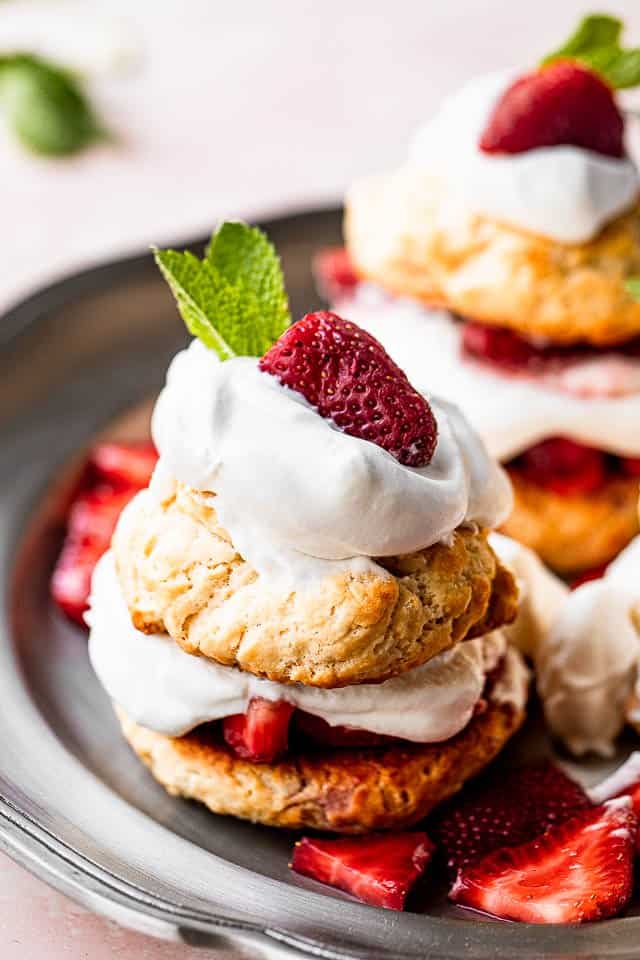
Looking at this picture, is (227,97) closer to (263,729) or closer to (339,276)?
(339,276)

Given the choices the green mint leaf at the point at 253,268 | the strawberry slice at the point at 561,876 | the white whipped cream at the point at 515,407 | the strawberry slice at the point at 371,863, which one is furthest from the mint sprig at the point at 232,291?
the strawberry slice at the point at 561,876

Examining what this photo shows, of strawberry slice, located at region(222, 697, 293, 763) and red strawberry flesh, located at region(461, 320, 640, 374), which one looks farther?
red strawberry flesh, located at region(461, 320, 640, 374)

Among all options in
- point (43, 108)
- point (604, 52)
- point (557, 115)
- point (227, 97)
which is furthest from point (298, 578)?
point (227, 97)

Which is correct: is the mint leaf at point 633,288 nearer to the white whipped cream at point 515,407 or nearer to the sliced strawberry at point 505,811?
the white whipped cream at point 515,407

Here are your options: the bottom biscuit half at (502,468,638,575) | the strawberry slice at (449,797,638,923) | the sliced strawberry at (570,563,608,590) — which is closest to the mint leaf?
the bottom biscuit half at (502,468,638,575)

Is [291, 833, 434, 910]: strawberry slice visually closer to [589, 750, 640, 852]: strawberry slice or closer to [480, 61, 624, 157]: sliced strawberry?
[589, 750, 640, 852]: strawberry slice

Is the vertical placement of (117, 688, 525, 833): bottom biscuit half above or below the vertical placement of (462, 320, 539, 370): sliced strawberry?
below
